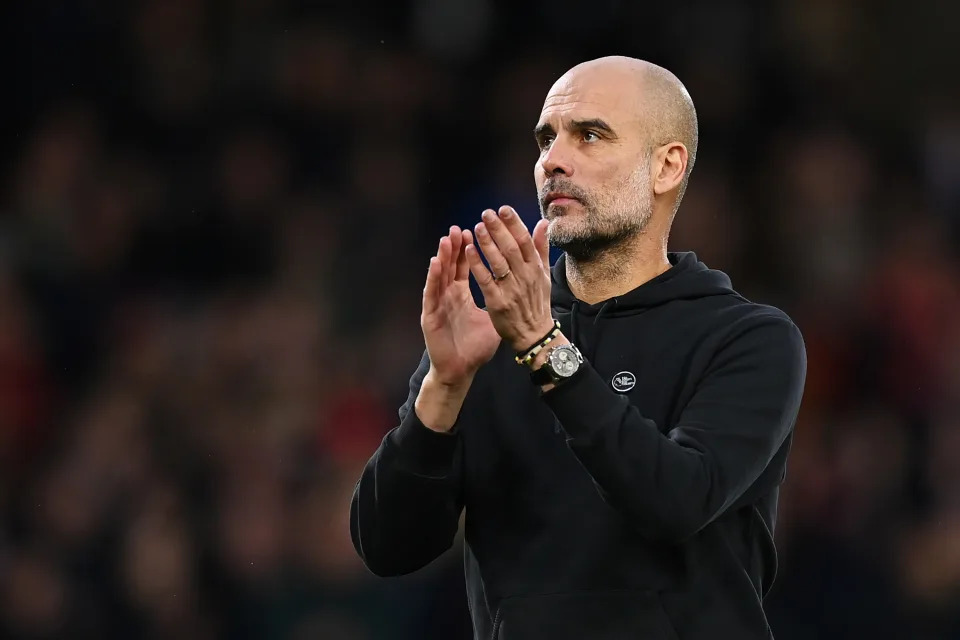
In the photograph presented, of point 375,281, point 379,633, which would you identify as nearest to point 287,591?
point 379,633

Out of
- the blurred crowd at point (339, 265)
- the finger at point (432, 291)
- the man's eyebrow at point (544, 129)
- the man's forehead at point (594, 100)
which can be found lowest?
the blurred crowd at point (339, 265)

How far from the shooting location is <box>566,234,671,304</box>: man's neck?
9.66 ft

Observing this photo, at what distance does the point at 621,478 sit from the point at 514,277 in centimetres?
38

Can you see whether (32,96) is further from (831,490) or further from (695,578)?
(695,578)

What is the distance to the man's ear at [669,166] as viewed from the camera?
9.80ft

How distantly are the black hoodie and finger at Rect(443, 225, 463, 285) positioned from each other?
27 cm

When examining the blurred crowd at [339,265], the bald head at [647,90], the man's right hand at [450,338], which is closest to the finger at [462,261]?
the man's right hand at [450,338]

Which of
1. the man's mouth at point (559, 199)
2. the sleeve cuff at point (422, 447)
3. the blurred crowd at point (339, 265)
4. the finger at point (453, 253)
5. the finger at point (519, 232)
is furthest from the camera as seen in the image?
the blurred crowd at point (339, 265)

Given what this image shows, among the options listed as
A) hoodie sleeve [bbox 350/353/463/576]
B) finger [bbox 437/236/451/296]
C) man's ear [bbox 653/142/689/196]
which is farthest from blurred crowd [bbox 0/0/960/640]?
finger [bbox 437/236/451/296]

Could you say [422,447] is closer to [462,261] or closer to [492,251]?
[462,261]

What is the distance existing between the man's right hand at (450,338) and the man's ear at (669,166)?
534 millimetres

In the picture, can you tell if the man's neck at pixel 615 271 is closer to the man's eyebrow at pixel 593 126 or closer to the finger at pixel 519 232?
the man's eyebrow at pixel 593 126

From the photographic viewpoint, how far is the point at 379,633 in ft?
17.7

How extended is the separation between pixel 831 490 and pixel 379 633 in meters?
1.92
